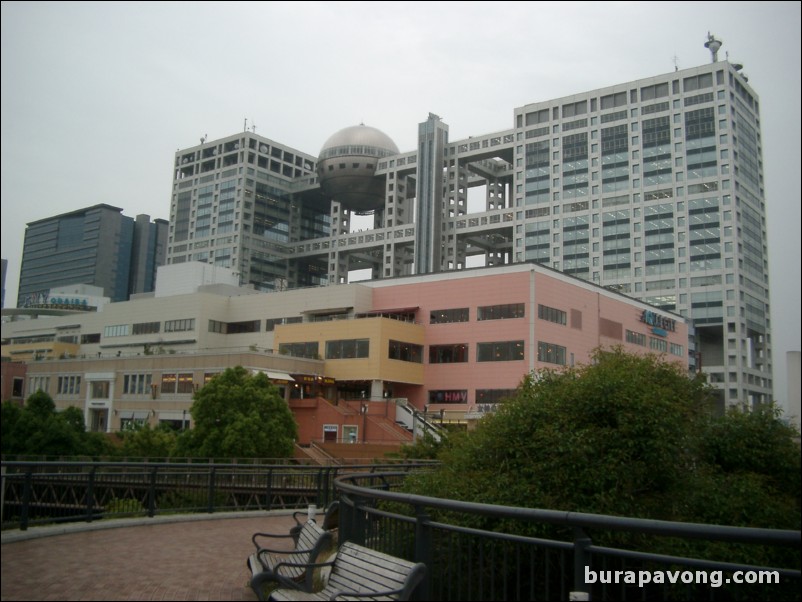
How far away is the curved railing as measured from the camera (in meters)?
5.24

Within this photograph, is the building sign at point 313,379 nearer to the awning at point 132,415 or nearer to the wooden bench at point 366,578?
the awning at point 132,415

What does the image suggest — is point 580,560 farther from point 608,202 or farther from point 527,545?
point 608,202

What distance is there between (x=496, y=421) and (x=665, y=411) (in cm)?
355

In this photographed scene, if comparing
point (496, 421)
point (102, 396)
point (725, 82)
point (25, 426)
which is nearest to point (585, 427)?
point (496, 421)

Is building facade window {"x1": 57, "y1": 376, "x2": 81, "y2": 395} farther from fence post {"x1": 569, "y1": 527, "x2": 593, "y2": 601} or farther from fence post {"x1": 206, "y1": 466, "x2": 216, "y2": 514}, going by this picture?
fence post {"x1": 569, "y1": 527, "x2": 593, "y2": 601}

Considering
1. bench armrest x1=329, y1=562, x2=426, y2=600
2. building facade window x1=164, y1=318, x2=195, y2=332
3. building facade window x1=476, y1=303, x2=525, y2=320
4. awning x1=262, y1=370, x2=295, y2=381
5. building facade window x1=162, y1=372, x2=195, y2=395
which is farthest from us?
building facade window x1=164, y1=318, x2=195, y2=332

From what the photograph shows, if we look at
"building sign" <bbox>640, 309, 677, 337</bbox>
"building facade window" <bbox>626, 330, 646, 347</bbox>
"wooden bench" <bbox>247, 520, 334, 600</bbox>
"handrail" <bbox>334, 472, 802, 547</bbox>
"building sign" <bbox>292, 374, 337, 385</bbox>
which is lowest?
"wooden bench" <bbox>247, 520, 334, 600</bbox>

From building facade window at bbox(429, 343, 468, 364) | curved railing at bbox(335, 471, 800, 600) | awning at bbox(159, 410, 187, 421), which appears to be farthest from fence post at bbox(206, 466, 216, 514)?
building facade window at bbox(429, 343, 468, 364)

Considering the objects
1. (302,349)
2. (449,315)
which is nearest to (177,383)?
(302,349)

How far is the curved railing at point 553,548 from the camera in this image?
17.2 ft

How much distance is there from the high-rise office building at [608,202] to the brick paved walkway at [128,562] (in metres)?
92.8

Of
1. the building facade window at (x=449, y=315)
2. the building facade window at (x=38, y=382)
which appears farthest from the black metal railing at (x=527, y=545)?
the building facade window at (x=38, y=382)

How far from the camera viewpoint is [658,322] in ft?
270

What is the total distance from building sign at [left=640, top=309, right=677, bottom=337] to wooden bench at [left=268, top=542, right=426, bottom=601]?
76.7 m
